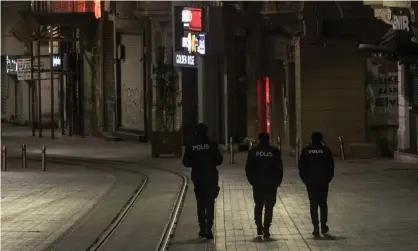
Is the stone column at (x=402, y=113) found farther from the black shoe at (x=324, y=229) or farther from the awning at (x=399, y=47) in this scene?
the black shoe at (x=324, y=229)

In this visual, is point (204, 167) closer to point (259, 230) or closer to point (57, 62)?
point (259, 230)

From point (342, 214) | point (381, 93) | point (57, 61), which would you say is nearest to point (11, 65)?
point (57, 61)

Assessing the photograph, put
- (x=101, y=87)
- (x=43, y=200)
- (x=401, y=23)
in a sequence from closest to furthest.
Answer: (x=43, y=200), (x=401, y=23), (x=101, y=87)

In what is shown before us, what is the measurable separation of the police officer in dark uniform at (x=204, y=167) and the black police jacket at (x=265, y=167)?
21.3 inches

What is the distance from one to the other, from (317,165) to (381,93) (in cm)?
1585

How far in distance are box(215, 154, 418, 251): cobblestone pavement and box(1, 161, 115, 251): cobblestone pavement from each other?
2.85m

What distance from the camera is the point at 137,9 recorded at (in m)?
37.0

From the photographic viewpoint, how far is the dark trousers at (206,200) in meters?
13.0

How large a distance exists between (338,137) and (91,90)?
2180 cm

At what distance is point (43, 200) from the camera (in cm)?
1875


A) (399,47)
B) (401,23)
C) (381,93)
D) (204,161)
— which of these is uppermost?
(401,23)

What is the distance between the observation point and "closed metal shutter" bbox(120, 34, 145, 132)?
40750 millimetres

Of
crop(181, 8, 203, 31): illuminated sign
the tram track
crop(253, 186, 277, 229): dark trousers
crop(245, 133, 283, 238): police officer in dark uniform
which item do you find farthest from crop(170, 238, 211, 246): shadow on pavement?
crop(181, 8, 203, 31): illuminated sign

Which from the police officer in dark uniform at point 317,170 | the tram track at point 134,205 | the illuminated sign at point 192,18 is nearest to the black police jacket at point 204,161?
the tram track at point 134,205
